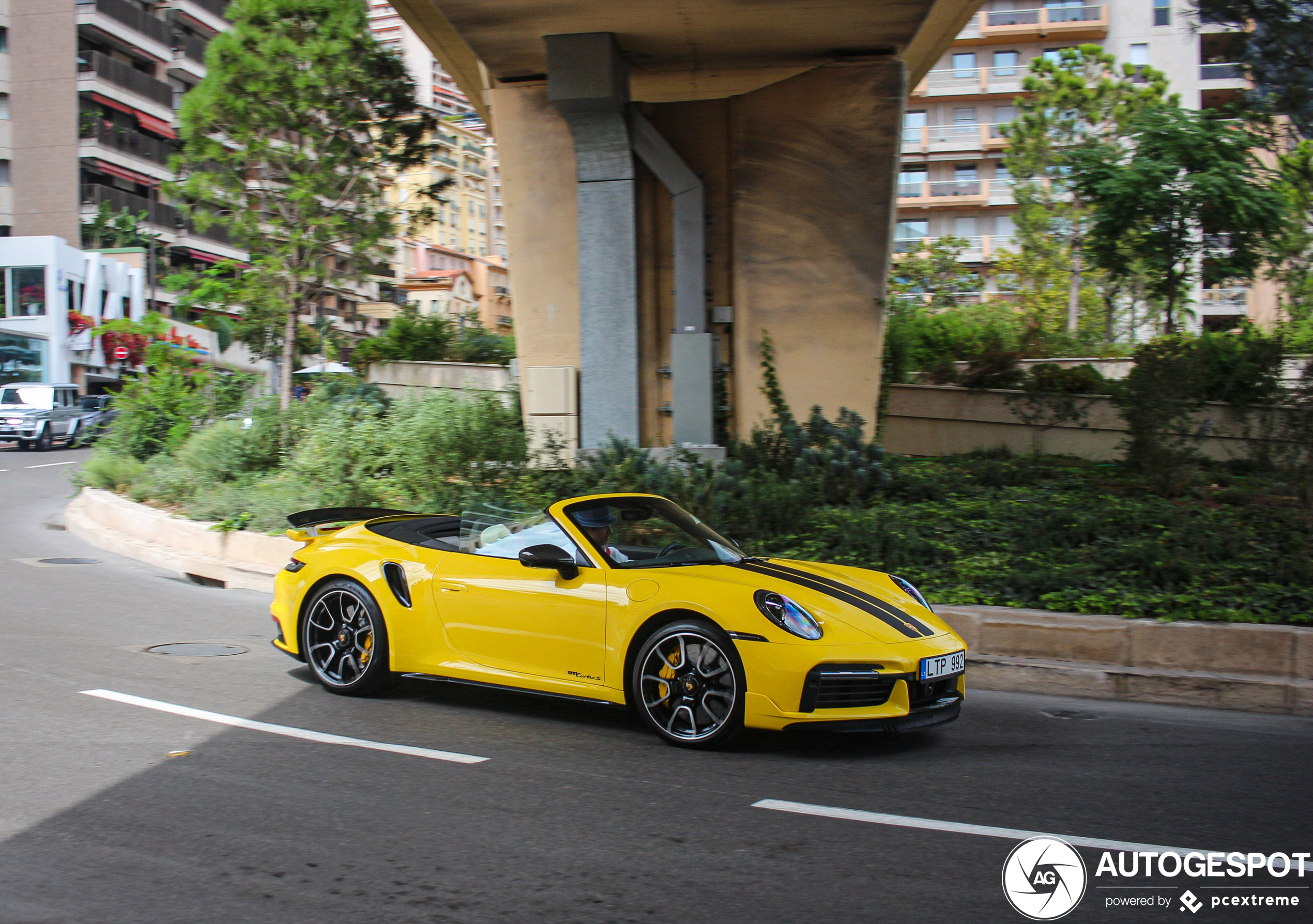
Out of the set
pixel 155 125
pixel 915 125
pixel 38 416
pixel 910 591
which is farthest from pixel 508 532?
pixel 155 125

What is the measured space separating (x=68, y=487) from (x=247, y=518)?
10.9 meters

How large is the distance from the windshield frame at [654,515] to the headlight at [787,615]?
632mm

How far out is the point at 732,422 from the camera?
1417 centimetres

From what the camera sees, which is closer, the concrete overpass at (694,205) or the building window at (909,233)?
the concrete overpass at (694,205)

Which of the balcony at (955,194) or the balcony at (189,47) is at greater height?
the balcony at (189,47)

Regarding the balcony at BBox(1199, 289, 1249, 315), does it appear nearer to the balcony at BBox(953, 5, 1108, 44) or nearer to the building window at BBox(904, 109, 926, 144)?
the balcony at BBox(953, 5, 1108, 44)

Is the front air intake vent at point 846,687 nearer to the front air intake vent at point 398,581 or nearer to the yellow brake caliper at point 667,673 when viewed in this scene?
the yellow brake caliper at point 667,673

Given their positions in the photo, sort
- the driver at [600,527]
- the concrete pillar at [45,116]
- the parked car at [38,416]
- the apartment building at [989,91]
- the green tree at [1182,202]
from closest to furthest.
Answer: the driver at [600,527]
the green tree at [1182,202]
the parked car at [38,416]
the apartment building at [989,91]
the concrete pillar at [45,116]

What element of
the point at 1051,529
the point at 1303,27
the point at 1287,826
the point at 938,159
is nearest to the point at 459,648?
the point at 1287,826

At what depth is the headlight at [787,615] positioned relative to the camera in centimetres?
504

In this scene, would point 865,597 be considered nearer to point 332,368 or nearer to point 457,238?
point 332,368

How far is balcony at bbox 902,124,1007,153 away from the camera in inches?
2164

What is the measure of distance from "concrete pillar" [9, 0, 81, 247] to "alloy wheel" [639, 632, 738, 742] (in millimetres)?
59423

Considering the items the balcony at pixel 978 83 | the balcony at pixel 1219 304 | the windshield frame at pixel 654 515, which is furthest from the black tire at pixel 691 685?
the balcony at pixel 978 83
